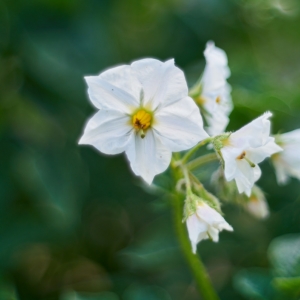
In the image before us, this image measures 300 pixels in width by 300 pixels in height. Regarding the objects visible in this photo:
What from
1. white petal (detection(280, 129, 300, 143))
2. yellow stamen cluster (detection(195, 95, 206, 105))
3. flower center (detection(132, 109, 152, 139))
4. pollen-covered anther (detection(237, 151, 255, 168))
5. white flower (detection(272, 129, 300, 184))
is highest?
yellow stamen cluster (detection(195, 95, 206, 105))

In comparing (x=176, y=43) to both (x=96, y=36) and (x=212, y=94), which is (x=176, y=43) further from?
(x=212, y=94)

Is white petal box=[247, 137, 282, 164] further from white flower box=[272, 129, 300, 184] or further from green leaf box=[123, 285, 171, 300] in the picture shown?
green leaf box=[123, 285, 171, 300]

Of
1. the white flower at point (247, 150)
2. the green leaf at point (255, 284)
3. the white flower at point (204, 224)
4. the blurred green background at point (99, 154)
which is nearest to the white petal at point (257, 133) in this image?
the white flower at point (247, 150)

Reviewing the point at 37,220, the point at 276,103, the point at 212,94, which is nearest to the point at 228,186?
the point at 212,94

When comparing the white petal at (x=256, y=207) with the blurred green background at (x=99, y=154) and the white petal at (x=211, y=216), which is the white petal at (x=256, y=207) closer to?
the white petal at (x=211, y=216)

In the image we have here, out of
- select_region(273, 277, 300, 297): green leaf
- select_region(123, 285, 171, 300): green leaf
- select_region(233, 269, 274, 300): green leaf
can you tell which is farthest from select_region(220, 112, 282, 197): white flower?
select_region(123, 285, 171, 300): green leaf

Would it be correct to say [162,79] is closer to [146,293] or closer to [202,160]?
[202,160]
